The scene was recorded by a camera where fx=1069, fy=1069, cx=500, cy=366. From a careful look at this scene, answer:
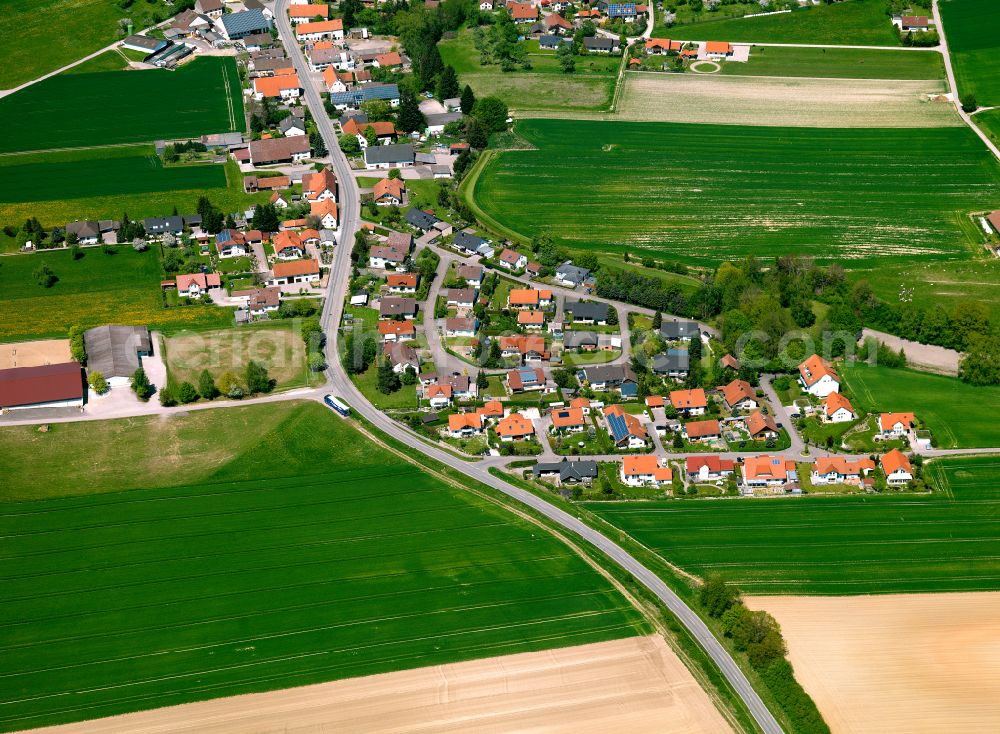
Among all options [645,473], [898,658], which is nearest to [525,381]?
[645,473]

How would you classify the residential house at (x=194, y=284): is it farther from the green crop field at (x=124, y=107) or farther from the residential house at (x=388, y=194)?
the green crop field at (x=124, y=107)

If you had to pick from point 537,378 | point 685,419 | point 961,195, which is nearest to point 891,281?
point 961,195

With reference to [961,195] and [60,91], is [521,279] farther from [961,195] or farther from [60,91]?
[60,91]

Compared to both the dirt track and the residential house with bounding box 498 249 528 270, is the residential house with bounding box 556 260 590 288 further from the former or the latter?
the dirt track

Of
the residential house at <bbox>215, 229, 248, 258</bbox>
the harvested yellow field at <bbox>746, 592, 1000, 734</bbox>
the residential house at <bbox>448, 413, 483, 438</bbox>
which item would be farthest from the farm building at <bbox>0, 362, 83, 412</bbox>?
the harvested yellow field at <bbox>746, 592, 1000, 734</bbox>

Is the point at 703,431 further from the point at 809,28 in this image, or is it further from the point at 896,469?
the point at 809,28
